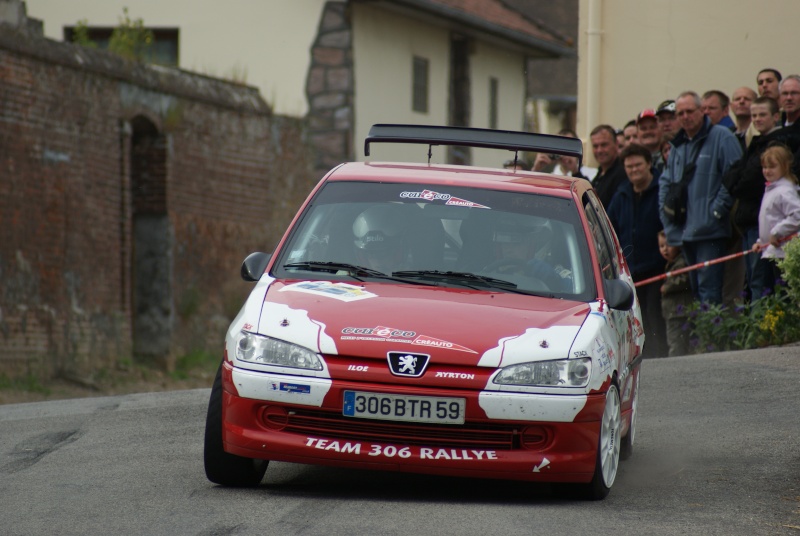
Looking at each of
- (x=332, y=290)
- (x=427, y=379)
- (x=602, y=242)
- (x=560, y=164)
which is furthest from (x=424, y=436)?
(x=560, y=164)

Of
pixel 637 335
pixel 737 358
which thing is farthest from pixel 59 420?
pixel 737 358

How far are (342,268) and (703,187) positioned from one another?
660 cm

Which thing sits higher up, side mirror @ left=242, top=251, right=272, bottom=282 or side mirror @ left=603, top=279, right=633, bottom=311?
side mirror @ left=242, top=251, right=272, bottom=282

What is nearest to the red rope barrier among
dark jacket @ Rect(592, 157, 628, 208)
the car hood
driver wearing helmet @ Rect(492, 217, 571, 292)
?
dark jacket @ Rect(592, 157, 628, 208)

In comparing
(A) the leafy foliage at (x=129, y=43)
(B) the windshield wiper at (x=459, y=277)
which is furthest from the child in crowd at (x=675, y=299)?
(A) the leafy foliage at (x=129, y=43)

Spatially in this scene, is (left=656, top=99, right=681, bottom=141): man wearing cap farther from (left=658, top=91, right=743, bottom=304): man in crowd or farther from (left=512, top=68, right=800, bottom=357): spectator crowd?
(left=658, top=91, right=743, bottom=304): man in crowd

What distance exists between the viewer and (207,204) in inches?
855

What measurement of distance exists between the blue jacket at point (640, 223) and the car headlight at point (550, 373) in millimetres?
7513

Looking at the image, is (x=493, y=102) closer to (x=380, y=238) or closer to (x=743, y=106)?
(x=743, y=106)

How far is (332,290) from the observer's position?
765 cm

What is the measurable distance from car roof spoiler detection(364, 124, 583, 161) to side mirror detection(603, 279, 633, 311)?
129cm

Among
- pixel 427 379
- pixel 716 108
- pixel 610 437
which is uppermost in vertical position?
pixel 716 108

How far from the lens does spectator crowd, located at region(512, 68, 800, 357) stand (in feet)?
42.7

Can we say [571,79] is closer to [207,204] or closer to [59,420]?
[207,204]
